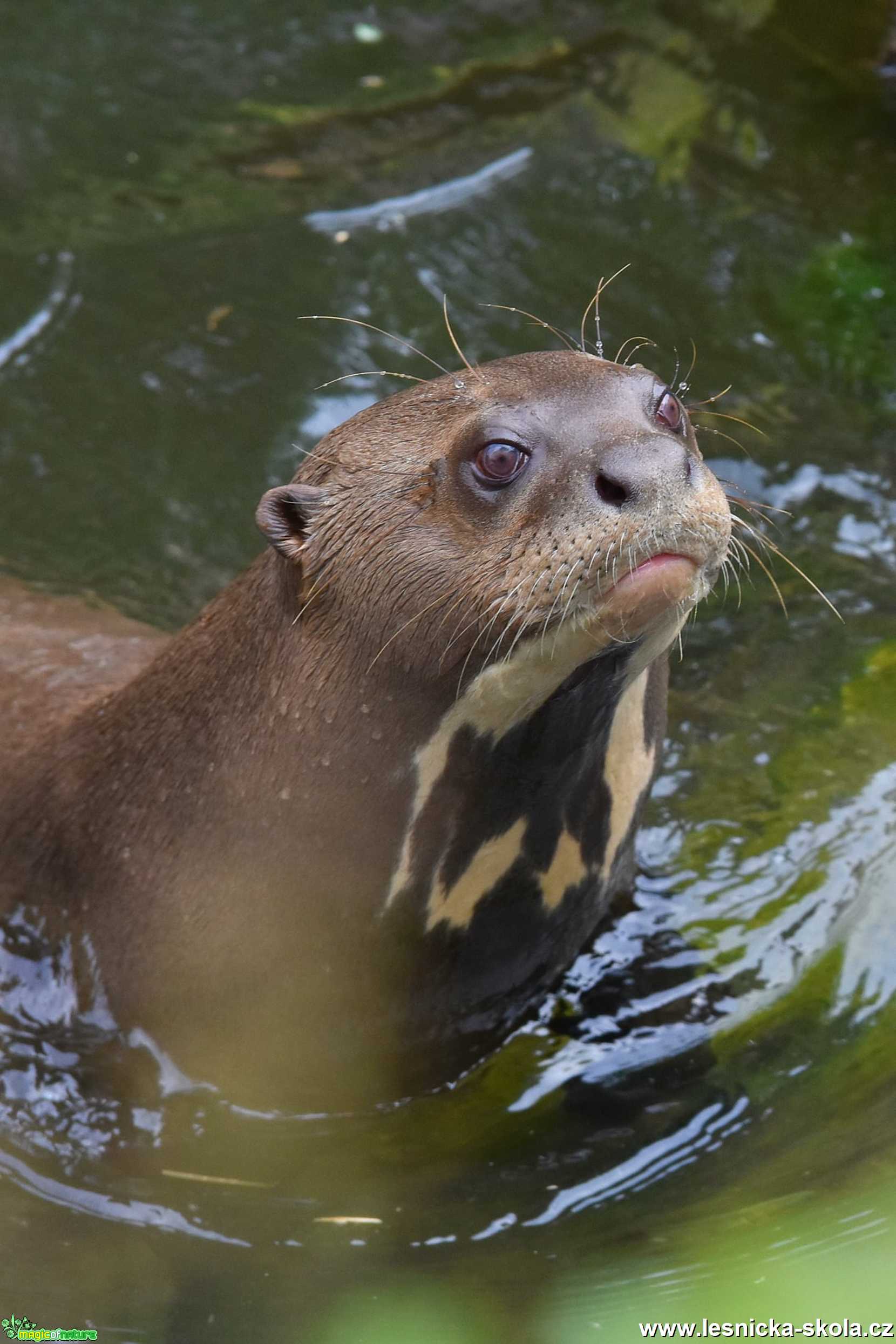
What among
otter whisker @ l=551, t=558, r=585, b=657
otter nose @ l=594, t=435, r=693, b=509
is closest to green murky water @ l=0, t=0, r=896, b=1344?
otter whisker @ l=551, t=558, r=585, b=657

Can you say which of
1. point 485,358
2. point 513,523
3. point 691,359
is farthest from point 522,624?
point 691,359

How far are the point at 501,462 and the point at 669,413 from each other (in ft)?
1.29

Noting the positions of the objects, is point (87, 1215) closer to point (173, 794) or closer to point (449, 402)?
point (173, 794)

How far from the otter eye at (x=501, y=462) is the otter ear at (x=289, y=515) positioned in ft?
1.64

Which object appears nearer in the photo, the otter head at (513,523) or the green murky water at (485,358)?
the otter head at (513,523)

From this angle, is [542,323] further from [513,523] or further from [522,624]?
[522,624]

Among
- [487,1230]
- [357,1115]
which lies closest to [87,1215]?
[357,1115]

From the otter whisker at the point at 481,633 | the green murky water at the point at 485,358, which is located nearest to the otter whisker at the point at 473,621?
the otter whisker at the point at 481,633

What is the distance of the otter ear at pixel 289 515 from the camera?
13.7ft

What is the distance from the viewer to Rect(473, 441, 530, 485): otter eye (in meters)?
3.83

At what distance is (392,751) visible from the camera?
4129mm

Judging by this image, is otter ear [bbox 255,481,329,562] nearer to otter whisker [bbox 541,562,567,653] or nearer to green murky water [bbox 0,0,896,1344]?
otter whisker [bbox 541,562,567,653]

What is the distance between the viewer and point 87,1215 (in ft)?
15.3

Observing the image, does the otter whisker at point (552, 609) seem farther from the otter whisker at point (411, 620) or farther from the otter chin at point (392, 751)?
the otter whisker at point (411, 620)
